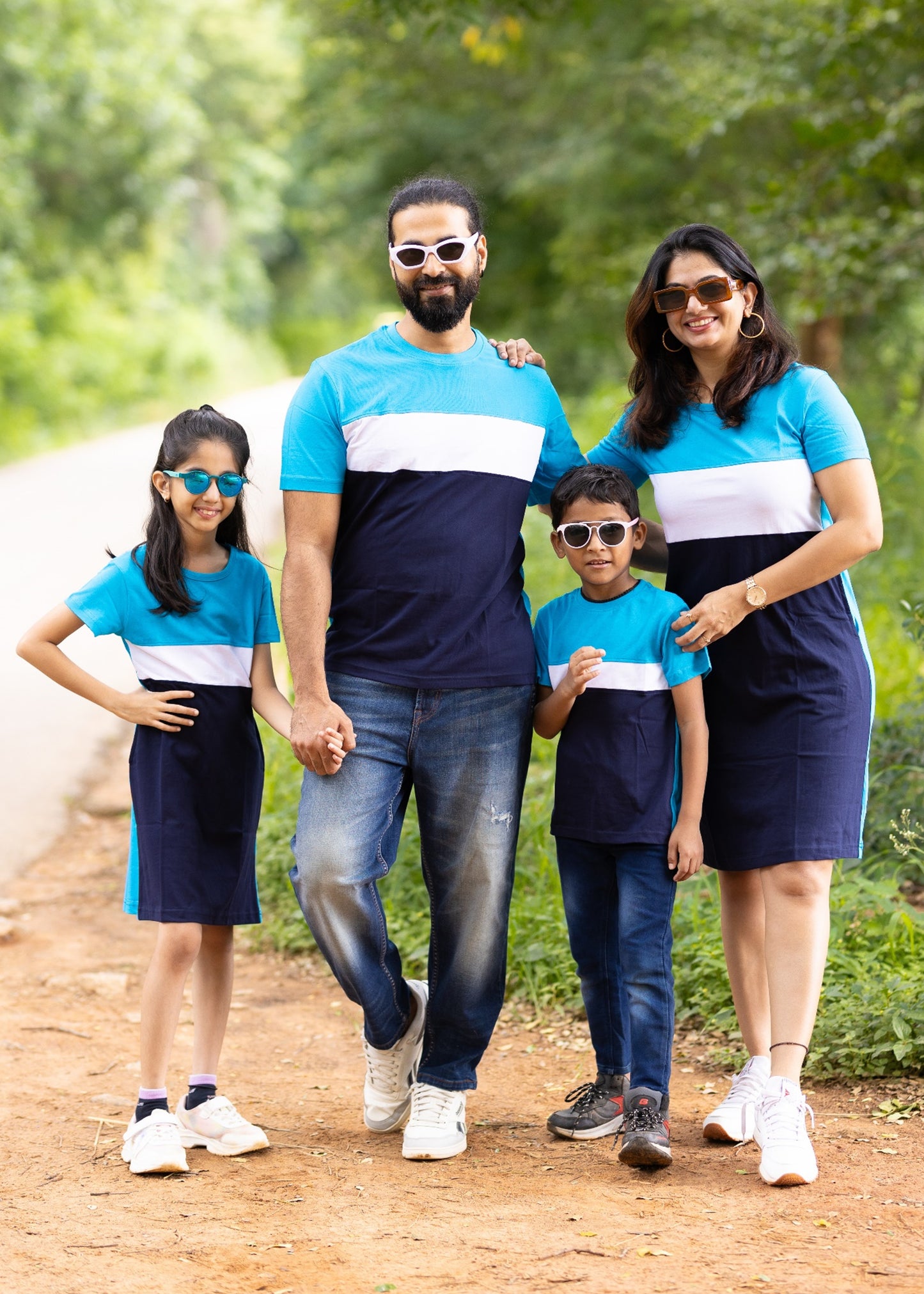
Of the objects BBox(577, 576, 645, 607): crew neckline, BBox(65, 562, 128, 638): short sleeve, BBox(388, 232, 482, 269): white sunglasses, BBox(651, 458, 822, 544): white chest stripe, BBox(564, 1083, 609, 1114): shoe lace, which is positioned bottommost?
BBox(564, 1083, 609, 1114): shoe lace

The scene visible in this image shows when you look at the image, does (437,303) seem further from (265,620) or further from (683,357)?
(265,620)

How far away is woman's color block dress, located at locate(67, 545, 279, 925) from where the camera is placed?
370 centimetres

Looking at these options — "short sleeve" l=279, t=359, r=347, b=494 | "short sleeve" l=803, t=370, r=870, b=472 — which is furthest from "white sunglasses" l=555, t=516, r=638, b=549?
"short sleeve" l=279, t=359, r=347, b=494

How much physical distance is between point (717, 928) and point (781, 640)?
5.65 ft

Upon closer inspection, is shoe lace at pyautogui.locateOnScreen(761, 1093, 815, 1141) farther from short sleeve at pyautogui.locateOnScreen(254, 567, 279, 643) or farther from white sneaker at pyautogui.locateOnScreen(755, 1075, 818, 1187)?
short sleeve at pyautogui.locateOnScreen(254, 567, 279, 643)

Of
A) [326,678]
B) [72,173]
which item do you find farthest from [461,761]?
[72,173]

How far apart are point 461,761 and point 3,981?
2.59m

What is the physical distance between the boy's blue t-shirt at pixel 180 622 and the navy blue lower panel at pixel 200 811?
2.0 inches

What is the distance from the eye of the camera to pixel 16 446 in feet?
61.4

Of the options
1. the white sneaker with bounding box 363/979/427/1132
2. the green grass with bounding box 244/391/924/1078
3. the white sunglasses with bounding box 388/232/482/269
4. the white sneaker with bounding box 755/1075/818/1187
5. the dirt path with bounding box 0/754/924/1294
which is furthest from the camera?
the green grass with bounding box 244/391/924/1078

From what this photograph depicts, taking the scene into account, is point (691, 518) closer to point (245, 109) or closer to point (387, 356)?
point (387, 356)

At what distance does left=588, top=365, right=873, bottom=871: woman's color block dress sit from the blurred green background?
1.95 feet

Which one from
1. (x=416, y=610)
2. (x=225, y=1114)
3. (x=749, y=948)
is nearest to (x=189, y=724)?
(x=416, y=610)

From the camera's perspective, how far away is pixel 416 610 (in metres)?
3.61
